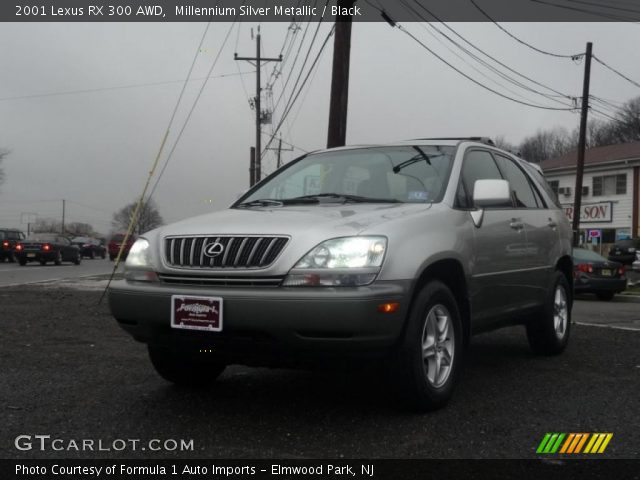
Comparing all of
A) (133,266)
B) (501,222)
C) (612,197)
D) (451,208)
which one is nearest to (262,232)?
(133,266)

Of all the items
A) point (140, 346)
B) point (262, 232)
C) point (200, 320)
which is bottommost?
point (140, 346)

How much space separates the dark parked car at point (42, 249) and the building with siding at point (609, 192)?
2431 cm

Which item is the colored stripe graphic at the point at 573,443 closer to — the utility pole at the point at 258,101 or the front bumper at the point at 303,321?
the front bumper at the point at 303,321

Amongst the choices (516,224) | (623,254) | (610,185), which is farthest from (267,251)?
(610,185)

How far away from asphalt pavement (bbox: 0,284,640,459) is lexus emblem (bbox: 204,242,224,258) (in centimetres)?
92

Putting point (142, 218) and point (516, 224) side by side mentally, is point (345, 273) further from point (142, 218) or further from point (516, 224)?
point (142, 218)

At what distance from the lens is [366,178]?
5.14 meters

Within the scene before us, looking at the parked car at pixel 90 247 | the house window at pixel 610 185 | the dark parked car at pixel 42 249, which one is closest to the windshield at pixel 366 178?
the dark parked car at pixel 42 249

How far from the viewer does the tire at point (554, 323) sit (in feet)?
20.4

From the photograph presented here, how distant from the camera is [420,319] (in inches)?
158

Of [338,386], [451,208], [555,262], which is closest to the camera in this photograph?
[451,208]

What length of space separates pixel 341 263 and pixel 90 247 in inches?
1869
